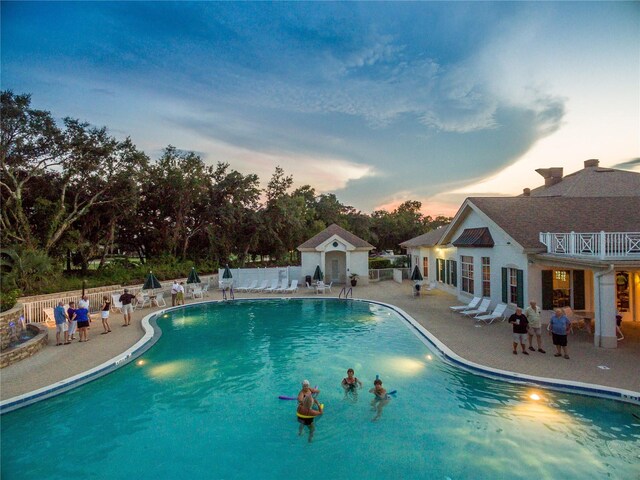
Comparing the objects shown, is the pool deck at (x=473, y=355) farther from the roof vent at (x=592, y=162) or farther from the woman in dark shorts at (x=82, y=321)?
the roof vent at (x=592, y=162)

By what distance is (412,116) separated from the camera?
23.8 meters

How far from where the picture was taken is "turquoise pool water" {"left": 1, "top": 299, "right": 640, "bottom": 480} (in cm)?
599

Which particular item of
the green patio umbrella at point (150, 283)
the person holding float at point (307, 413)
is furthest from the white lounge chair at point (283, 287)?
the person holding float at point (307, 413)

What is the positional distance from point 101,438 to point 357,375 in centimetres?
639

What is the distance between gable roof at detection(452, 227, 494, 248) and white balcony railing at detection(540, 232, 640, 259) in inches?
115

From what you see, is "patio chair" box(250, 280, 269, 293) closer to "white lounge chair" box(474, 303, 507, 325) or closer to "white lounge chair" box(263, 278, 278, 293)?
"white lounge chair" box(263, 278, 278, 293)

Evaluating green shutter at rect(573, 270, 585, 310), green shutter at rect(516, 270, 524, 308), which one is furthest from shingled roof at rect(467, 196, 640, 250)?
green shutter at rect(573, 270, 585, 310)

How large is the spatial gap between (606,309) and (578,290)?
3396 millimetres

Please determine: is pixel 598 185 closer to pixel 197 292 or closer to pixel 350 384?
pixel 350 384

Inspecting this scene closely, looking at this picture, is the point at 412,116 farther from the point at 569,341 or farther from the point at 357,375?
the point at 357,375

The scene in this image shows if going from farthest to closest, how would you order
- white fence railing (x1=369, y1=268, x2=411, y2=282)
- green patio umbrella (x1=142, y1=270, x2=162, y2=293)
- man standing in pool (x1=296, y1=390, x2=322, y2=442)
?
white fence railing (x1=369, y1=268, x2=411, y2=282) → green patio umbrella (x1=142, y1=270, x2=162, y2=293) → man standing in pool (x1=296, y1=390, x2=322, y2=442)

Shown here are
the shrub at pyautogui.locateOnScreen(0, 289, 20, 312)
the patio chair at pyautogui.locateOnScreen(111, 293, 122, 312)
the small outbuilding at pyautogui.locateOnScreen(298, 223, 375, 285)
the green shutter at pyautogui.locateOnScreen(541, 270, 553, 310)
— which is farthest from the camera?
the small outbuilding at pyautogui.locateOnScreen(298, 223, 375, 285)

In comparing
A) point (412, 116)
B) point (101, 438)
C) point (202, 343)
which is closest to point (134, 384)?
point (101, 438)

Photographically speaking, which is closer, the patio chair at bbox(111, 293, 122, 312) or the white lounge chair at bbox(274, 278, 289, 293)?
the patio chair at bbox(111, 293, 122, 312)
